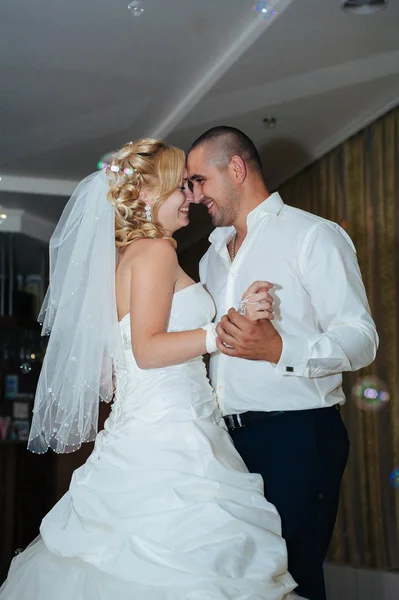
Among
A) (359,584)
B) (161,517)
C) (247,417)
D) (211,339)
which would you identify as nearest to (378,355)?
(359,584)

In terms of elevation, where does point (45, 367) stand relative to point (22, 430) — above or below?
above

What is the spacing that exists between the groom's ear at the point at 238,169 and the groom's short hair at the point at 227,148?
20mm

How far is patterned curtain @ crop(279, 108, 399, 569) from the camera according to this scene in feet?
13.9

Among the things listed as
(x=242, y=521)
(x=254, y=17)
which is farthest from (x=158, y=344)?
(x=254, y=17)

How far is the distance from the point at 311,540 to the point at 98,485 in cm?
66

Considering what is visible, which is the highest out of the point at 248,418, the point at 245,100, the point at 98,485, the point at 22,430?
the point at 245,100

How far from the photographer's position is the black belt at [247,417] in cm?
235

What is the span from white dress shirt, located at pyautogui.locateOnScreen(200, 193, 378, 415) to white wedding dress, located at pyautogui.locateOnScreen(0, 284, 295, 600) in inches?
6.1

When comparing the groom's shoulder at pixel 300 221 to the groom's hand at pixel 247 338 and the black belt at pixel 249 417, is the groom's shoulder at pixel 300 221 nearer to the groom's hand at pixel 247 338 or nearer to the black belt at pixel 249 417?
the groom's hand at pixel 247 338

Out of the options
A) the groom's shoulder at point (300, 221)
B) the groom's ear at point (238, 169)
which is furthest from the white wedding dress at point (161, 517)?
the groom's ear at point (238, 169)

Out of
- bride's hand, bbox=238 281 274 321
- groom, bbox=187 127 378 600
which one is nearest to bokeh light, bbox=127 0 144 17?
groom, bbox=187 127 378 600

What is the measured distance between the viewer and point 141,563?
6.36 feet

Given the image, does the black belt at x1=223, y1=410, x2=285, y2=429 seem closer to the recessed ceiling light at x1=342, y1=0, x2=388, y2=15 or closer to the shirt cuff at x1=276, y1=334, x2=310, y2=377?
the shirt cuff at x1=276, y1=334, x2=310, y2=377

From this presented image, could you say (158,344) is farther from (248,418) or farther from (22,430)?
(22,430)
